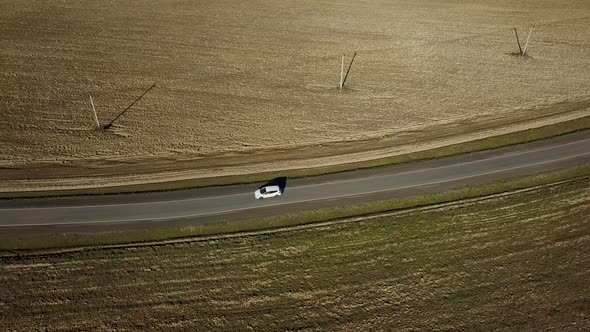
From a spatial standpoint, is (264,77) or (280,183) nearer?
(280,183)

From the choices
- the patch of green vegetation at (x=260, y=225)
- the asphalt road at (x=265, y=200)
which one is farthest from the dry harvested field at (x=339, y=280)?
the asphalt road at (x=265, y=200)

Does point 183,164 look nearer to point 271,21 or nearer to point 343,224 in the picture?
point 343,224

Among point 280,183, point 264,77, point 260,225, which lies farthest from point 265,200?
point 264,77

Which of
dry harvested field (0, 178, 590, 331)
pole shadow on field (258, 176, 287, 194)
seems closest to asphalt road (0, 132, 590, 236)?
pole shadow on field (258, 176, 287, 194)

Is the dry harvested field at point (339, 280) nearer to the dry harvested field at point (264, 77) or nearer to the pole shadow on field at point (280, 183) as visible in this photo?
the pole shadow on field at point (280, 183)

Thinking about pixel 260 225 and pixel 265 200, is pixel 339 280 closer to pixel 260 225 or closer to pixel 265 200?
pixel 260 225

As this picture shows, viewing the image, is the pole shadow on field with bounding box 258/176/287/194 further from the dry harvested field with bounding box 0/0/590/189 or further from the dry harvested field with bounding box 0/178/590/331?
the dry harvested field with bounding box 0/178/590/331
